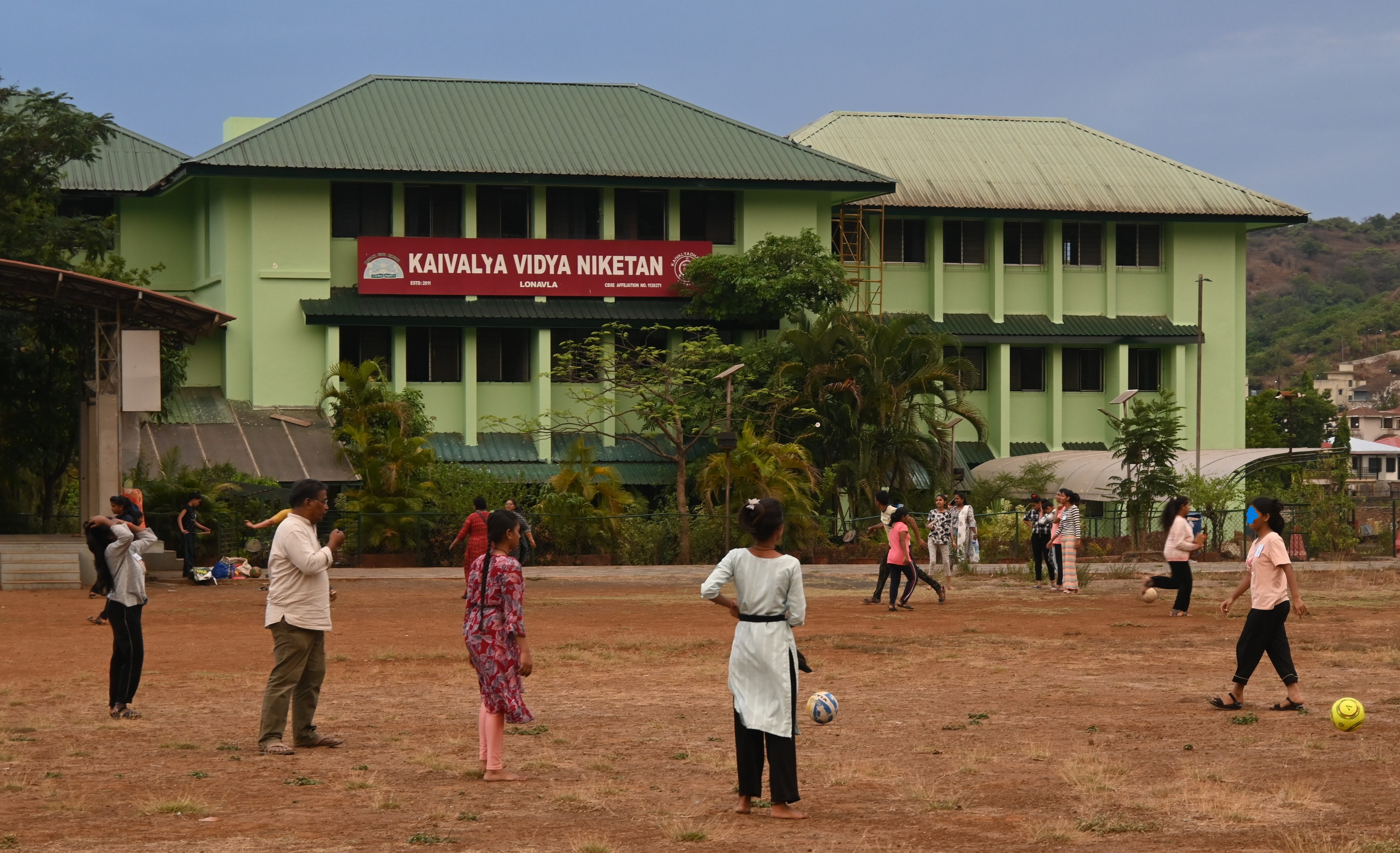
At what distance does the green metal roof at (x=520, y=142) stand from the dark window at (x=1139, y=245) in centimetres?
831

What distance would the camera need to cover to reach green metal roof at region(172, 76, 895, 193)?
1607 inches

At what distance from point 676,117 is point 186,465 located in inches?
648

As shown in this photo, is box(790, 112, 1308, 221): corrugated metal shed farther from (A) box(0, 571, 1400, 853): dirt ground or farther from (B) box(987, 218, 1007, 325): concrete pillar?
(A) box(0, 571, 1400, 853): dirt ground

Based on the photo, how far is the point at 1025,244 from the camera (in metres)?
48.5

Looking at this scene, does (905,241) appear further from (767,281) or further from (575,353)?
(575,353)

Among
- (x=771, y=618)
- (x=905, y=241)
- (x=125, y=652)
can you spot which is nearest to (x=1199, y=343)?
(x=905, y=241)

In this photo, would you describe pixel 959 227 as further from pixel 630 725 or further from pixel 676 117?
pixel 630 725

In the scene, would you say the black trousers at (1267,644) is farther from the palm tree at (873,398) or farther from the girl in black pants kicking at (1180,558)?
the palm tree at (873,398)

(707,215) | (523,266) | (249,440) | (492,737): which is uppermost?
(707,215)

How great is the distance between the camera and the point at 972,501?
1656 inches

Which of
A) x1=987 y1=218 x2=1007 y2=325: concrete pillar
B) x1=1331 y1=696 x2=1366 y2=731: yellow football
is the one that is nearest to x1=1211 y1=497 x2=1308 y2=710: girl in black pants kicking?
x1=1331 y1=696 x2=1366 y2=731: yellow football

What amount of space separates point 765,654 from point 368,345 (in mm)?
34160

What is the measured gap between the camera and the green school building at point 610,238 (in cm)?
4144

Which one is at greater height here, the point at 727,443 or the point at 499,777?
the point at 727,443
